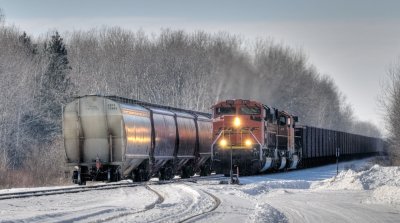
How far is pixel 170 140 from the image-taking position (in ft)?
115

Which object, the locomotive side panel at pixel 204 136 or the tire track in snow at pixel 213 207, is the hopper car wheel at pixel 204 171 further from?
the tire track in snow at pixel 213 207

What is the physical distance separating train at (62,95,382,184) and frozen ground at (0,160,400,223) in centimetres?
356

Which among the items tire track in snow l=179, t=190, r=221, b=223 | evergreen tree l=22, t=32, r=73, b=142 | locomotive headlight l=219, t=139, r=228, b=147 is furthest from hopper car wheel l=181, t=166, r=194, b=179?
evergreen tree l=22, t=32, r=73, b=142

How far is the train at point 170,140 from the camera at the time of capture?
98.0 feet

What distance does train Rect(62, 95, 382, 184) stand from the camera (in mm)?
29859

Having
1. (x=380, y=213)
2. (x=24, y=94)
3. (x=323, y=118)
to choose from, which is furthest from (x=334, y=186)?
(x=323, y=118)

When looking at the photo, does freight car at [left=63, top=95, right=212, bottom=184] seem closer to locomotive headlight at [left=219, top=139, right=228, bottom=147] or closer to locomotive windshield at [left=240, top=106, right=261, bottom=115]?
locomotive headlight at [left=219, top=139, right=228, bottom=147]

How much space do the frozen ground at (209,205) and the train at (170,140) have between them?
3556mm

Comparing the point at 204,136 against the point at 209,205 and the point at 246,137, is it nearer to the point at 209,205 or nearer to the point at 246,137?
the point at 246,137

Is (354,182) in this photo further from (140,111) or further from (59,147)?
(59,147)

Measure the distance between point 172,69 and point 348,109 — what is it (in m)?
91.2

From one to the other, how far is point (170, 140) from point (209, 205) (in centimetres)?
1482

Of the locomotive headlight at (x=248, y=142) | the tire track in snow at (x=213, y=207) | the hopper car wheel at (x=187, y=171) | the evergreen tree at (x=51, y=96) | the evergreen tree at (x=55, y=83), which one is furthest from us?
the evergreen tree at (x=55, y=83)

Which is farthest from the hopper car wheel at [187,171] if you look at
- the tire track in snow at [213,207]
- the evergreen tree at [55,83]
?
the evergreen tree at [55,83]
